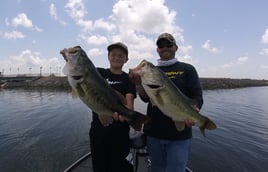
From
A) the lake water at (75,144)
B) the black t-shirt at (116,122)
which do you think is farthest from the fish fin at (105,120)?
the lake water at (75,144)

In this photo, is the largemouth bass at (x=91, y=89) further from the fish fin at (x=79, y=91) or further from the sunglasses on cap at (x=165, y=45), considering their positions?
the sunglasses on cap at (x=165, y=45)

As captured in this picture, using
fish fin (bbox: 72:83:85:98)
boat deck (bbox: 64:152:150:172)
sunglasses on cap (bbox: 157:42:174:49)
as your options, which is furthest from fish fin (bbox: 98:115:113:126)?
boat deck (bbox: 64:152:150:172)

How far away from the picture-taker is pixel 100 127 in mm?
4664

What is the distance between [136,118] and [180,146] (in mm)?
1087

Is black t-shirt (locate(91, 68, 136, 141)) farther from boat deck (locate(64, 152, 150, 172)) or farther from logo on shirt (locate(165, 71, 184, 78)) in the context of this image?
boat deck (locate(64, 152, 150, 172))

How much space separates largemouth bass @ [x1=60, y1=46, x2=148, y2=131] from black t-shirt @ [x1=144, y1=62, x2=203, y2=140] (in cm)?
58

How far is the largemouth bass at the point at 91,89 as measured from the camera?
3.96m

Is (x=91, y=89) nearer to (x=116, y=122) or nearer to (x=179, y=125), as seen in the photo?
(x=116, y=122)

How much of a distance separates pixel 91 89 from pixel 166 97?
51.5 inches

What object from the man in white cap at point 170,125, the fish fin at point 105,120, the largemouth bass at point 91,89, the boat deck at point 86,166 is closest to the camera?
the largemouth bass at point 91,89

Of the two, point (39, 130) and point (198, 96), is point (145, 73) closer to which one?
point (198, 96)

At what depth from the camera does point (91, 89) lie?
4027 millimetres

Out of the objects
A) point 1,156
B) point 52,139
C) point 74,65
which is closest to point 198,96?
point 74,65

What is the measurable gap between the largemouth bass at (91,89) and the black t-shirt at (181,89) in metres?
0.58
